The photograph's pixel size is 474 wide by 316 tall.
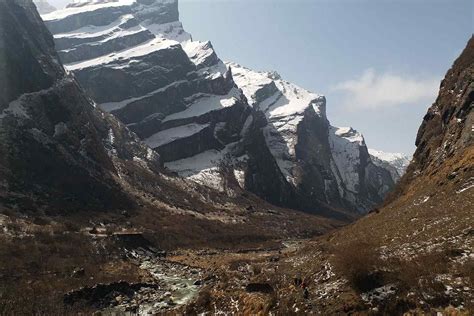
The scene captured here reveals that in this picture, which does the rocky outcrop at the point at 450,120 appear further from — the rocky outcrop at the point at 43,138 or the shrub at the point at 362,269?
the rocky outcrop at the point at 43,138

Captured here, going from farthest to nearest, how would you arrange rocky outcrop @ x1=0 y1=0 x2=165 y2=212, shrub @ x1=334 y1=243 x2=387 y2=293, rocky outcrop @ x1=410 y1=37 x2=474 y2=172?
1. rocky outcrop @ x1=0 y1=0 x2=165 y2=212
2. rocky outcrop @ x1=410 y1=37 x2=474 y2=172
3. shrub @ x1=334 y1=243 x2=387 y2=293

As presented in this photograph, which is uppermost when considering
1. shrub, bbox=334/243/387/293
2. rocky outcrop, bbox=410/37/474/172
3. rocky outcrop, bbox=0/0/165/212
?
rocky outcrop, bbox=0/0/165/212

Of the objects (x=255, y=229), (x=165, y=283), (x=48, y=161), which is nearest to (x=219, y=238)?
(x=255, y=229)

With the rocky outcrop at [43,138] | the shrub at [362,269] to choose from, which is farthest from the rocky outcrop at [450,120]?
the rocky outcrop at [43,138]

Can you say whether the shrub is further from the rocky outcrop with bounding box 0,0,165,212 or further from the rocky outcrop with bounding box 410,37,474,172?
the rocky outcrop with bounding box 0,0,165,212

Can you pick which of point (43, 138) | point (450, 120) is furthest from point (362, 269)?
point (43, 138)

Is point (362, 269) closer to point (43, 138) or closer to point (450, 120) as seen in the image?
point (450, 120)

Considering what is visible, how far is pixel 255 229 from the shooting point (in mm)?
157750

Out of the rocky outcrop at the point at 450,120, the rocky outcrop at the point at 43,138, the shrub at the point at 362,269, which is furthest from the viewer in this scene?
the rocky outcrop at the point at 43,138

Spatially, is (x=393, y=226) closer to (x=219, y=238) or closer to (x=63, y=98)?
(x=219, y=238)

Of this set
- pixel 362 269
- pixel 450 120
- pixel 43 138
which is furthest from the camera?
pixel 43 138

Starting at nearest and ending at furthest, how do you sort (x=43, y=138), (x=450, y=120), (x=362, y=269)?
1. (x=362, y=269)
2. (x=450, y=120)
3. (x=43, y=138)

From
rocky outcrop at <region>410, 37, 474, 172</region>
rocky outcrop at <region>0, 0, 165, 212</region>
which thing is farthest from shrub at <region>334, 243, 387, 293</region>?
rocky outcrop at <region>0, 0, 165, 212</region>

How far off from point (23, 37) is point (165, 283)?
132011 mm
